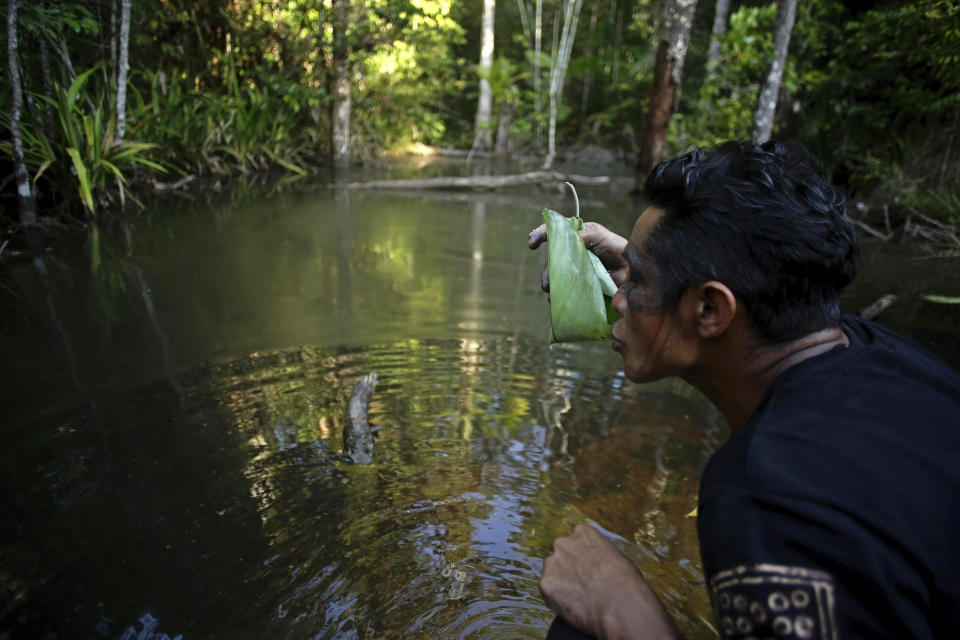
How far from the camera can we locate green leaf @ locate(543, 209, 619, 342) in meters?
1.54

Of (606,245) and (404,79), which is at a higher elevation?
(404,79)

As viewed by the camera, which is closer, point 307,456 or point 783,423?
point 783,423

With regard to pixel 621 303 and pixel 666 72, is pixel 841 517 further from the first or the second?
pixel 666 72

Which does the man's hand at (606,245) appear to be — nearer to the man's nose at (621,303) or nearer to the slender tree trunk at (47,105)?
the man's nose at (621,303)

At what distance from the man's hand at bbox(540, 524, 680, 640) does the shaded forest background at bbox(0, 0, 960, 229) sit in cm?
513

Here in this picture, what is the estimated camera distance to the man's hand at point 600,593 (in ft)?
3.61

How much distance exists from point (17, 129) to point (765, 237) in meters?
5.42

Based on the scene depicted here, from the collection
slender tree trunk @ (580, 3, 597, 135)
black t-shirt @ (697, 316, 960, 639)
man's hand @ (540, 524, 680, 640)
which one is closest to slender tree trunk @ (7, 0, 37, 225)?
man's hand @ (540, 524, 680, 640)

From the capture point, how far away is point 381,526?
2107 millimetres

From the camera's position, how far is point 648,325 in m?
1.33

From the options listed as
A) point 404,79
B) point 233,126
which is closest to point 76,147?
point 233,126

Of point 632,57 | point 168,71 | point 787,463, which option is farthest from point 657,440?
point 632,57

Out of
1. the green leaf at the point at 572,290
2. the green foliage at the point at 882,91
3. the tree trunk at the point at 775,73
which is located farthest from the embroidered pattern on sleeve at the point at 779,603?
the green foliage at the point at 882,91

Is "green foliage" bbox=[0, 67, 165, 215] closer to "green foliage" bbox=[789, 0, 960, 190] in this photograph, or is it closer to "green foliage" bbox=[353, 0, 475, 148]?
"green foliage" bbox=[353, 0, 475, 148]
